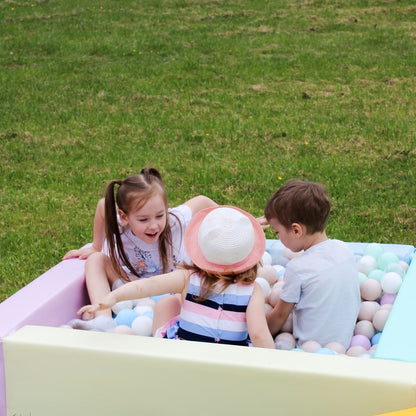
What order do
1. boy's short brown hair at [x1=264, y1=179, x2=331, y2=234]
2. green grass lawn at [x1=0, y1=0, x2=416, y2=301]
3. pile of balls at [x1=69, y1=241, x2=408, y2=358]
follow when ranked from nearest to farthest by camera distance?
boy's short brown hair at [x1=264, y1=179, x2=331, y2=234] < pile of balls at [x1=69, y1=241, x2=408, y2=358] < green grass lawn at [x1=0, y1=0, x2=416, y2=301]

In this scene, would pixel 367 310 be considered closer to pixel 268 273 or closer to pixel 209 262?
pixel 268 273

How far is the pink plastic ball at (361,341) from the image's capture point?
2.53m

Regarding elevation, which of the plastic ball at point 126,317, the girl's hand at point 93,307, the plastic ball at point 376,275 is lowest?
the plastic ball at point 126,317

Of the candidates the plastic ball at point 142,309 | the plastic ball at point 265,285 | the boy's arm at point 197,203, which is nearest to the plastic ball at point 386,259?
the plastic ball at point 265,285

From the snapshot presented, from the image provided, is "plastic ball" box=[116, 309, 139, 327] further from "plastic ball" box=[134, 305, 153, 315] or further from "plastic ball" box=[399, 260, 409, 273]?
"plastic ball" box=[399, 260, 409, 273]

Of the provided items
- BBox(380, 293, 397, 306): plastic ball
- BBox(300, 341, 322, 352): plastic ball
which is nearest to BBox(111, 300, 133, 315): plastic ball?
BBox(300, 341, 322, 352): plastic ball

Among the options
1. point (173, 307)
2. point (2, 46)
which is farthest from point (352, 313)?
point (2, 46)

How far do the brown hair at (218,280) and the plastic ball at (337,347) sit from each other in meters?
0.44

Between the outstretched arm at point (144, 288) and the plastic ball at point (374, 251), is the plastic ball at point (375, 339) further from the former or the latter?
the outstretched arm at point (144, 288)

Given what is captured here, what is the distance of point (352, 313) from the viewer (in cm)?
244

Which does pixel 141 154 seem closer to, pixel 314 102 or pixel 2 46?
pixel 314 102

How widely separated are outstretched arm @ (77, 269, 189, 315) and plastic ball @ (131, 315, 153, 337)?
44 cm

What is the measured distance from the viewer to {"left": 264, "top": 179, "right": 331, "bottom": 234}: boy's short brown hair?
2375 mm

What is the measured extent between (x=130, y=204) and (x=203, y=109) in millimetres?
3826
